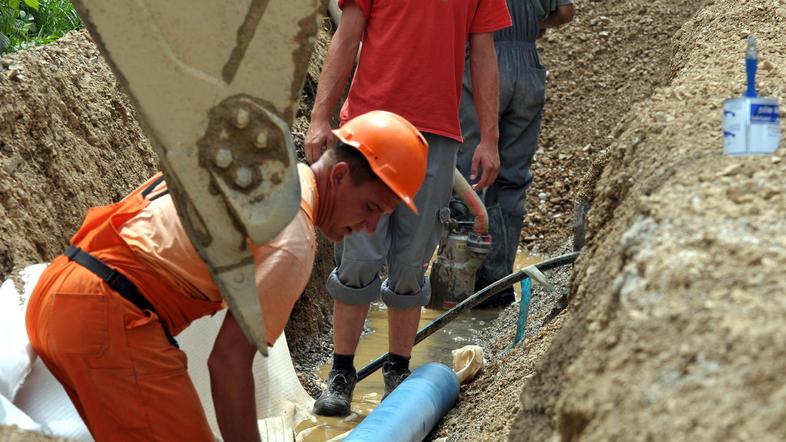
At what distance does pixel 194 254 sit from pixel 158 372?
0.38 meters

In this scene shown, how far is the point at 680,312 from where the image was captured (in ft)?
6.45

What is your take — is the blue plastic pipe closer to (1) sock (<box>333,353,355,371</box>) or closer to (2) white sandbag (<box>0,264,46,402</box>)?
(1) sock (<box>333,353,355,371</box>)

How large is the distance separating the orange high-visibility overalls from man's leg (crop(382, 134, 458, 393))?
1.62 meters

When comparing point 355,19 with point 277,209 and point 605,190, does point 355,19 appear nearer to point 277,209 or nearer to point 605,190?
point 605,190

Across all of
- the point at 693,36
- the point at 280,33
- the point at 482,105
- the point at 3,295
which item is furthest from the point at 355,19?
the point at 693,36

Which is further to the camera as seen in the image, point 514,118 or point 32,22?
point 514,118

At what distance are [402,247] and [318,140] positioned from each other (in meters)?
0.63

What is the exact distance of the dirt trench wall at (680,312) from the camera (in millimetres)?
1730

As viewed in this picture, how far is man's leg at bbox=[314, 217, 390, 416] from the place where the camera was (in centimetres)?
435

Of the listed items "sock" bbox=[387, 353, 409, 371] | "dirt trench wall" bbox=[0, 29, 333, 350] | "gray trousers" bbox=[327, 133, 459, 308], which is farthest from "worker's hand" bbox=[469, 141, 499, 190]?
"dirt trench wall" bbox=[0, 29, 333, 350]

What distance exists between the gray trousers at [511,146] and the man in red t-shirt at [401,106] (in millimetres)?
1833

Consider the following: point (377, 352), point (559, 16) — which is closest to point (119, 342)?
point (377, 352)

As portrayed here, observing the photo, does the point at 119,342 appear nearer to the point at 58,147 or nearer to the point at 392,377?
the point at 392,377

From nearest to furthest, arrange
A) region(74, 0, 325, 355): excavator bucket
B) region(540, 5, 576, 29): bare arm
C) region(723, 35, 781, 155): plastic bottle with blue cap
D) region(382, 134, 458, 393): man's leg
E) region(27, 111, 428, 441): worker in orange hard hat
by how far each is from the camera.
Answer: region(74, 0, 325, 355): excavator bucket, region(723, 35, 781, 155): plastic bottle with blue cap, region(27, 111, 428, 441): worker in orange hard hat, region(382, 134, 458, 393): man's leg, region(540, 5, 576, 29): bare arm
